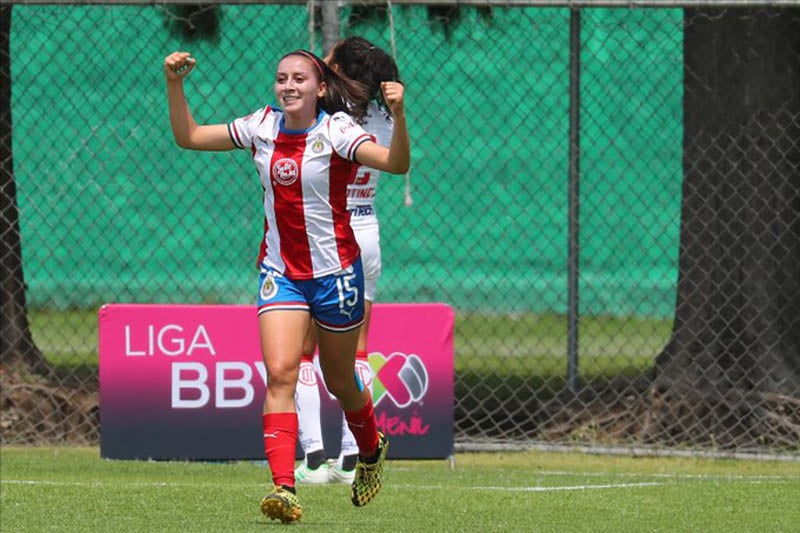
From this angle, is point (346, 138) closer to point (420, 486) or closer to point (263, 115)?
point (263, 115)

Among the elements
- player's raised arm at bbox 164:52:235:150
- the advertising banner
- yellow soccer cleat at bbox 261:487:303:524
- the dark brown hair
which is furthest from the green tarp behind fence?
yellow soccer cleat at bbox 261:487:303:524

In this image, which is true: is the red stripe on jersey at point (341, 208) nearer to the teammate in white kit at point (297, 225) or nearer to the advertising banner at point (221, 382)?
the teammate in white kit at point (297, 225)

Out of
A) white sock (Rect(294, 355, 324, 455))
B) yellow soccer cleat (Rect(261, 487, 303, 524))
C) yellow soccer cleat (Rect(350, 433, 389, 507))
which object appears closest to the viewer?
yellow soccer cleat (Rect(261, 487, 303, 524))

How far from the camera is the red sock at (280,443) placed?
5.44 m

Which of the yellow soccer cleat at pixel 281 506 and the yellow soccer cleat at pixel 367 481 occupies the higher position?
the yellow soccer cleat at pixel 281 506

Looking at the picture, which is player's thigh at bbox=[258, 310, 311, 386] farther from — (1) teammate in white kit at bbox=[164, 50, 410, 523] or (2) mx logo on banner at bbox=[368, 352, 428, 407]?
→ (2) mx logo on banner at bbox=[368, 352, 428, 407]

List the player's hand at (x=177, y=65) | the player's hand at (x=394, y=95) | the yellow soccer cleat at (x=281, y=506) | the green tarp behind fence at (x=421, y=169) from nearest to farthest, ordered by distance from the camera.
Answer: the player's hand at (x=394, y=95)
the yellow soccer cleat at (x=281, y=506)
the player's hand at (x=177, y=65)
the green tarp behind fence at (x=421, y=169)

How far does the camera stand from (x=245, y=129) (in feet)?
18.8

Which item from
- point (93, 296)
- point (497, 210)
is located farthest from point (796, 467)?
point (93, 296)

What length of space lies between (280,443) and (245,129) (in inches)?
47.3

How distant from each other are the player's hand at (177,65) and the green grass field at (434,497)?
Result: 5.47 ft

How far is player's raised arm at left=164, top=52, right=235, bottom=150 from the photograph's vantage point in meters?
5.59

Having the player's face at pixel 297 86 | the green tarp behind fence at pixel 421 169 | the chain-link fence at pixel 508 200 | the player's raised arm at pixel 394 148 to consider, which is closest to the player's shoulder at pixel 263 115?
the player's face at pixel 297 86

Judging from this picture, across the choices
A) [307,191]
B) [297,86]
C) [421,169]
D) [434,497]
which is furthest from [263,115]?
[421,169]
